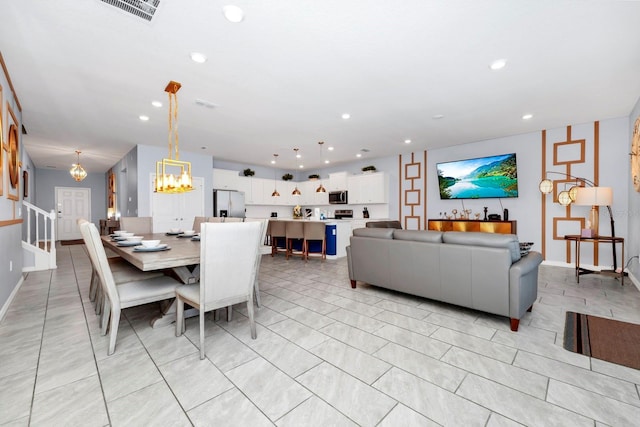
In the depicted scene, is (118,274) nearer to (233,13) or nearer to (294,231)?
(233,13)

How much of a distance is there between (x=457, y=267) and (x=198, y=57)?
3.29 meters

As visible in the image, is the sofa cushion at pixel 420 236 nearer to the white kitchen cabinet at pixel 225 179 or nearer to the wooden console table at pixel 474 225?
the wooden console table at pixel 474 225

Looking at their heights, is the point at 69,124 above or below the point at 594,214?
above

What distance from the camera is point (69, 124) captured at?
473 centimetres

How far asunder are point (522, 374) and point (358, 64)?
9.65 feet

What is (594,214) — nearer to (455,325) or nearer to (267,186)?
(455,325)

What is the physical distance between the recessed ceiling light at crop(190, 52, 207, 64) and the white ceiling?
0.23ft

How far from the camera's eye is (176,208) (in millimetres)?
6500

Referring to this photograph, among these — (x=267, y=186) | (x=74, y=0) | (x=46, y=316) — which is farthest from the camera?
(x=267, y=186)

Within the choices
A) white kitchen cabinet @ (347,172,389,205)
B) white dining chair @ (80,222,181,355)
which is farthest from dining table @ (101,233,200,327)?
white kitchen cabinet @ (347,172,389,205)

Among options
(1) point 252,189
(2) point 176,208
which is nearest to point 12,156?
(2) point 176,208

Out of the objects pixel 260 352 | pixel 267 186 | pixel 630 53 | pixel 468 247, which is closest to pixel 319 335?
pixel 260 352

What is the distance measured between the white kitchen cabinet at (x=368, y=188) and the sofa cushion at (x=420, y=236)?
14.0 ft

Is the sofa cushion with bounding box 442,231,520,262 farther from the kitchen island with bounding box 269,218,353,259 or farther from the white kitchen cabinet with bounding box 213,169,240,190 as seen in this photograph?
the white kitchen cabinet with bounding box 213,169,240,190
